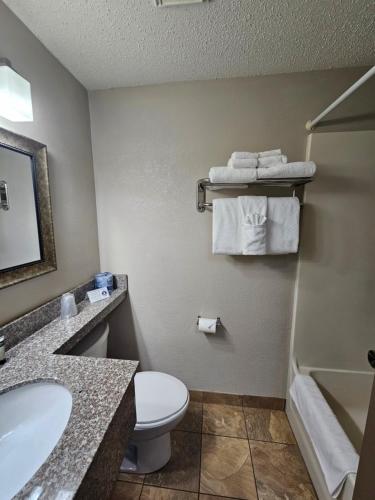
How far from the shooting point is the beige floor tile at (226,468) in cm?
116

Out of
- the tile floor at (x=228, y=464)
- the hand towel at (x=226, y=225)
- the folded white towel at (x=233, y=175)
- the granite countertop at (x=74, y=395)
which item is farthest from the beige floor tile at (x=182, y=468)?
the folded white towel at (x=233, y=175)

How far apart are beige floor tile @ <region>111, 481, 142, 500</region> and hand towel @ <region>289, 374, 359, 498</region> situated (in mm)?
930

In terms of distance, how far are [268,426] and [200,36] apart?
2.33m

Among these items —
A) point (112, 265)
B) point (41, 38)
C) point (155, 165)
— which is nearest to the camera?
point (41, 38)

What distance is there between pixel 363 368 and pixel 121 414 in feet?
5.39

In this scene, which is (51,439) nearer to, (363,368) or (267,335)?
(267,335)

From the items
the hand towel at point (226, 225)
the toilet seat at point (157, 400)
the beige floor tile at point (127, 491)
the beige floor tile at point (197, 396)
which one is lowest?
the beige floor tile at point (127, 491)

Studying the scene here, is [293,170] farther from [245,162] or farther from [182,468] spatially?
[182,468]

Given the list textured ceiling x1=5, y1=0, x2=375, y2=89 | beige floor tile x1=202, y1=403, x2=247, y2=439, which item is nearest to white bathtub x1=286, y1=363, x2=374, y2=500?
beige floor tile x1=202, y1=403, x2=247, y2=439

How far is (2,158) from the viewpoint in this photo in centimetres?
93

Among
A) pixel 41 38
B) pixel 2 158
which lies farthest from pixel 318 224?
pixel 41 38

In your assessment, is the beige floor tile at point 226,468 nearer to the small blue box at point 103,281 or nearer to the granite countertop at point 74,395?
the granite countertop at point 74,395

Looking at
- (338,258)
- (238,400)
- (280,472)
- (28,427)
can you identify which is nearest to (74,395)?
(28,427)

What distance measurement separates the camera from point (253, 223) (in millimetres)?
1280
